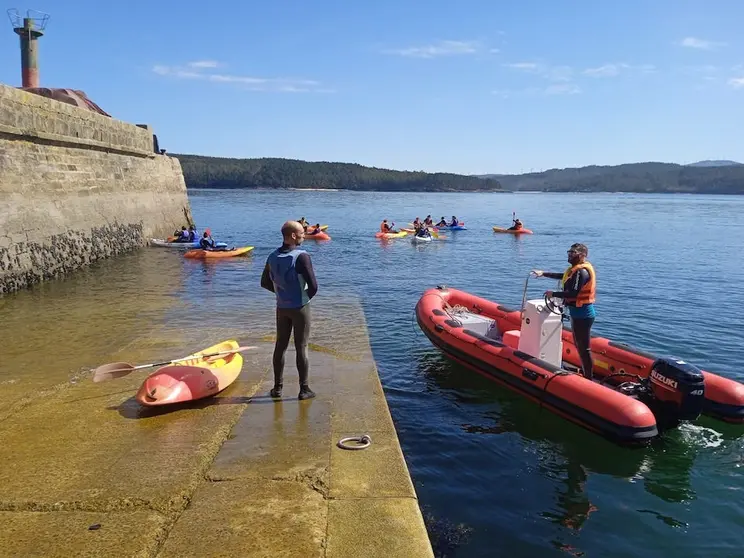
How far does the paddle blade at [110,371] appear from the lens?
5.76 m

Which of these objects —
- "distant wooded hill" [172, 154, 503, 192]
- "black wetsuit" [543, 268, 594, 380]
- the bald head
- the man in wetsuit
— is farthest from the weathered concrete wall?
"distant wooded hill" [172, 154, 503, 192]

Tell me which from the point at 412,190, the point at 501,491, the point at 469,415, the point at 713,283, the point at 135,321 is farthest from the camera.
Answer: the point at 412,190

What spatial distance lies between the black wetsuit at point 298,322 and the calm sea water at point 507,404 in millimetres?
1643

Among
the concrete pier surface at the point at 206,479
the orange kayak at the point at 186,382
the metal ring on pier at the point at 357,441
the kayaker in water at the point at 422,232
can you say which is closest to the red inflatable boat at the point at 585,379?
the concrete pier surface at the point at 206,479

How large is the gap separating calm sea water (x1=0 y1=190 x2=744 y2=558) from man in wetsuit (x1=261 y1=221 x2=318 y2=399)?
1.82 meters

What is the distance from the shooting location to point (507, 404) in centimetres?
782

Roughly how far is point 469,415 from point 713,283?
48.4 ft

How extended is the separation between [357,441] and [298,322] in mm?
1294

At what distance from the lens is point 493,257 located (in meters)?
25.5

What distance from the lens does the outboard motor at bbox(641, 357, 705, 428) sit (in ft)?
20.4

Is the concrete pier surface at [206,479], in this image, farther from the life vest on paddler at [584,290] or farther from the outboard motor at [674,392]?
the outboard motor at [674,392]

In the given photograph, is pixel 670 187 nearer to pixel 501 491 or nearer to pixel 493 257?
pixel 493 257

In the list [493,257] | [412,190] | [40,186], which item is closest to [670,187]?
[412,190]

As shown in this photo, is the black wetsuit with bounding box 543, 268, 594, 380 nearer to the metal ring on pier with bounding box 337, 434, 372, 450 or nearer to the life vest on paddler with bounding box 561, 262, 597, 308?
the life vest on paddler with bounding box 561, 262, 597, 308
